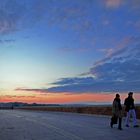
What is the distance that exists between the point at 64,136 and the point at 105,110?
26.0 m

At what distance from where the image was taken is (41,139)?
19.1 m

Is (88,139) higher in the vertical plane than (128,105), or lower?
lower

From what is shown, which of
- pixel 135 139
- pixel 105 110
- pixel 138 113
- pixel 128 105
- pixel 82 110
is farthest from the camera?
pixel 82 110

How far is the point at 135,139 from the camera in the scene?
18312 mm

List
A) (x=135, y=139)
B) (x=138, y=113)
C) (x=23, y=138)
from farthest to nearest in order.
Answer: (x=138, y=113) < (x=23, y=138) < (x=135, y=139)

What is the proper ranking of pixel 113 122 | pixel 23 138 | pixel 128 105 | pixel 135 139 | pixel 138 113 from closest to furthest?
pixel 135 139, pixel 23 138, pixel 113 122, pixel 128 105, pixel 138 113

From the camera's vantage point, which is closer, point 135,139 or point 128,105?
point 135,139

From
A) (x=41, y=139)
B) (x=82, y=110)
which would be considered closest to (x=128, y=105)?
(x=41, y=139)

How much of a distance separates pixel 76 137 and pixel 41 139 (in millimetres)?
1491

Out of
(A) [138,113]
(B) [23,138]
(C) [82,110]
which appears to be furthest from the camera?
(C) [82,110]

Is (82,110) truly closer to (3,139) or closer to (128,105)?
(128,105)

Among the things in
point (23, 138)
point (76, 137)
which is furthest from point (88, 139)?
point (23, 138)

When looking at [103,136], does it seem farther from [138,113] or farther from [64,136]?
[138,113]

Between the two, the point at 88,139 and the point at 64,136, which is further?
the point at 64,136
